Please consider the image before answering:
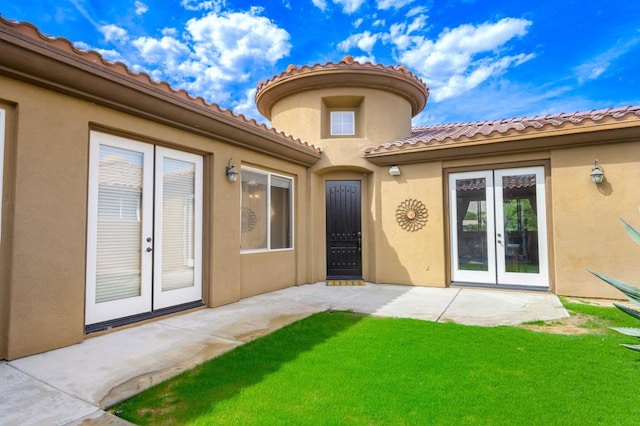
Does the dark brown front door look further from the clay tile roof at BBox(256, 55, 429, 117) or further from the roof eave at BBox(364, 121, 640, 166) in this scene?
the clay tile roof at BBox(256, 55, 429, 117)

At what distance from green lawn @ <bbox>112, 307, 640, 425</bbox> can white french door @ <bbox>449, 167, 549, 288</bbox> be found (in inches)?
131

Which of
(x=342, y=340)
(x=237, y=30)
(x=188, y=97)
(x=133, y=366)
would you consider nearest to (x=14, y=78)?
(x=188, y=97)

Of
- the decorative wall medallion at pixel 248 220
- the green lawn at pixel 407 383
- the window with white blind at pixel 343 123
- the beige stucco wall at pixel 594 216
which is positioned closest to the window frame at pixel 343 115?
the window with white blind at pixel 343 123

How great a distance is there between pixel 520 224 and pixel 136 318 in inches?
328

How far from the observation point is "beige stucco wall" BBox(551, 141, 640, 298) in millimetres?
6707

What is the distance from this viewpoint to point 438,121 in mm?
12422

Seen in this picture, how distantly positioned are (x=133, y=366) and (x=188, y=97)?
420 cm

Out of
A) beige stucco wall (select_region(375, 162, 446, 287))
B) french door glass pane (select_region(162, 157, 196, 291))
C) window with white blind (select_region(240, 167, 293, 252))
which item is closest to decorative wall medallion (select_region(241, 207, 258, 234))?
window with white blind (select_region(240, 167, 293, 252))

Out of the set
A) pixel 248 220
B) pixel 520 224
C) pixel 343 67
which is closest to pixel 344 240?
pixel 248 220

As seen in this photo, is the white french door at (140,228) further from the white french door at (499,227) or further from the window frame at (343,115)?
the white french door at (499,227)

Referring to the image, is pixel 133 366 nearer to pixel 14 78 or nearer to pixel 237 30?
pixel 14 78

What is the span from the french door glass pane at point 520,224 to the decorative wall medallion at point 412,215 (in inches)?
75.3

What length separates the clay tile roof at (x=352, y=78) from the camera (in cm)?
891

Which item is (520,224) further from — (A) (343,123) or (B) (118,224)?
(B) (118,224)
